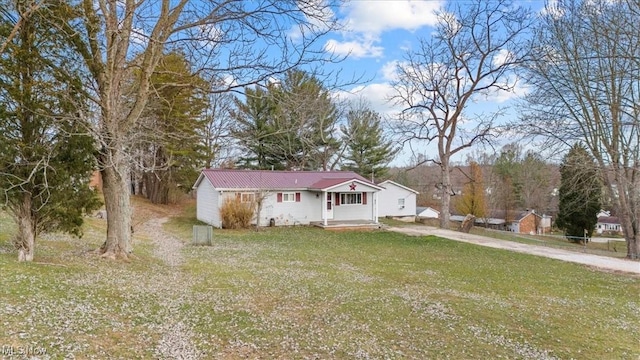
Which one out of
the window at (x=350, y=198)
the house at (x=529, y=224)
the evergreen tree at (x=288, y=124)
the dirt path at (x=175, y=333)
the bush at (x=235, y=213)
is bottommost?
the house at (x=529, y=224)

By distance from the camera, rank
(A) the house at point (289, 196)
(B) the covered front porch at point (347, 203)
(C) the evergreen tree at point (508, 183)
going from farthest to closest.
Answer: (C) the evergreen tree at point (508, 183) < (B) the covered front porch at point (347, 203) < (A) the house at point (289, 196)

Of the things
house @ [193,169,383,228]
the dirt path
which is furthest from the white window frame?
the dirt path

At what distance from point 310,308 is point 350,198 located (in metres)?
19.2

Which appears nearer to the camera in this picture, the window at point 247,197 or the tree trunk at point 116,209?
the tree trunk at point 116,209

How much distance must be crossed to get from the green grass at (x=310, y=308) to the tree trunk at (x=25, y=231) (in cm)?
32

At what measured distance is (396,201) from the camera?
A: 33.0m

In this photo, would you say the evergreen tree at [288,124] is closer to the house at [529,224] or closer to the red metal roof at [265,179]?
the red metal roof at [265,179]

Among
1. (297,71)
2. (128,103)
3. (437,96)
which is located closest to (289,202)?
(437,96)

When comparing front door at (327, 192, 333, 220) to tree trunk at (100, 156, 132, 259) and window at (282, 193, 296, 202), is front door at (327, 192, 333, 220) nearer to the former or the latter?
window at (282, 193, 296, 202)

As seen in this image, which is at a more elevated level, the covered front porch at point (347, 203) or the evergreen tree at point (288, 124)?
the evergreen tree at point (288, 124)

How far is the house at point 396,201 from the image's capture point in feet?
107

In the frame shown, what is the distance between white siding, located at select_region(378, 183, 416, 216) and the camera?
107ft

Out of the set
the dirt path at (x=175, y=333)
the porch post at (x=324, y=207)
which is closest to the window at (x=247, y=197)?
the porch post at (x=324, y=207)

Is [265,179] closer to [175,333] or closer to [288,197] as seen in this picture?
[288,197]
